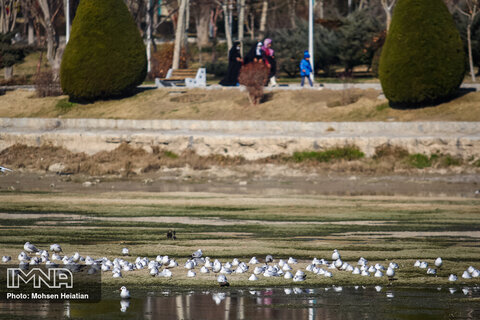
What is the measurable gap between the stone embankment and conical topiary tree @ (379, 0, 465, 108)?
7.09 ft

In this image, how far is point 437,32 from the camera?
28.3m

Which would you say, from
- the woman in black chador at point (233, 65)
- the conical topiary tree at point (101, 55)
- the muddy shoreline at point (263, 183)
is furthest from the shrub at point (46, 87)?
the muddy shoreline at point (263, 183)

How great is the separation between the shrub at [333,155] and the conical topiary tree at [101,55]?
10543mm

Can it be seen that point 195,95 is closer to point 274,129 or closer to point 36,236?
point 274,129

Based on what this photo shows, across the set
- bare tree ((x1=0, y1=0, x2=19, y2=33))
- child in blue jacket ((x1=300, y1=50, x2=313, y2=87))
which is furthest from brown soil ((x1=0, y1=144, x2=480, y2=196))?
bare tree ((x1=0, y1=0, x2=19, y2=33))

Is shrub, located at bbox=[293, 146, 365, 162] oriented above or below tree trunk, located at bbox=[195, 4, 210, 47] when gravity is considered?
below

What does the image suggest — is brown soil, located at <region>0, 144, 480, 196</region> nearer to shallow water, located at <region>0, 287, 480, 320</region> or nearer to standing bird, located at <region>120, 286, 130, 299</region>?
shallow water, located at <region>0, 287, 480, 320</region>

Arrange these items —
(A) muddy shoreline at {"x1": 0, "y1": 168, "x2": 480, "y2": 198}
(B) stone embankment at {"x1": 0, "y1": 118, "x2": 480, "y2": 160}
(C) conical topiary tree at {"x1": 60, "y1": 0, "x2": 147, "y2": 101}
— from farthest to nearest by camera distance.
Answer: (C) conical topiary tree at {"x1": 60, "y1": 0, "x2": 147, "y2": 101}, (B) stone embankment at {"x1": 0, "y1": 118, "x2": 480, "y2": 160}, (A) muddy shoreline at {"x1": 0, "y1": 168, "x2": 480, "y2": 198}

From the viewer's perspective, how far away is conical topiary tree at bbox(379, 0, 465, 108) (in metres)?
27.7

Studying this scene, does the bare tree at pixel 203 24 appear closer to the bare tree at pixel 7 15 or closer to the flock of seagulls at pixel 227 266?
the bare tree at pixel 7 15

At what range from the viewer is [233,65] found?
117 ft

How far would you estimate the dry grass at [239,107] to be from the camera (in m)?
27.9

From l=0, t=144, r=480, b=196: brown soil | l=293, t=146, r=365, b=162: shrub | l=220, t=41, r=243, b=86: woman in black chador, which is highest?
l=220, t=41, r=243, b=86: woman in black chador

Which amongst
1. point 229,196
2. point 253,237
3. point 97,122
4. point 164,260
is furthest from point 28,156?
point 164,260
